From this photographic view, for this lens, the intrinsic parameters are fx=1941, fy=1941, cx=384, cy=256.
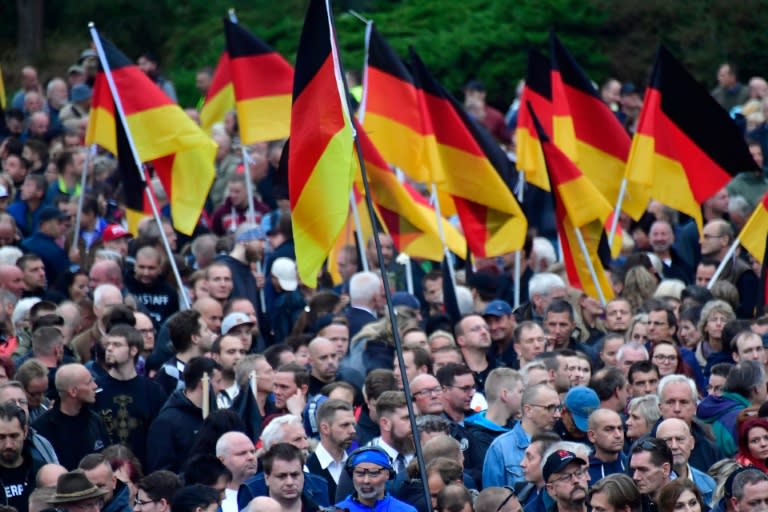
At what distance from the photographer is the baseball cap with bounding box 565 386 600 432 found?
12.6m

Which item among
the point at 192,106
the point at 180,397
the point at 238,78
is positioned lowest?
the point at 192,106

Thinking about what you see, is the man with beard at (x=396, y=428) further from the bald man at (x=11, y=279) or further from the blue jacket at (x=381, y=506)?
the bald man at (x=11, y=279)

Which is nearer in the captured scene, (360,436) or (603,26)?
(360,436)

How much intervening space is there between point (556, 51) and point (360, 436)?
19.0 ft

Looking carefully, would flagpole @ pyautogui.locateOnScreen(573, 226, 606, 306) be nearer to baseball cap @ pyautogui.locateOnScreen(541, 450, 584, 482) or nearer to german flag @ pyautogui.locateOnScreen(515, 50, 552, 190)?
german flag @ pyautogui.locateOnScreen(515, 50, 552, 190)

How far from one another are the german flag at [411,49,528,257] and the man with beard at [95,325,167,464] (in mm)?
3817

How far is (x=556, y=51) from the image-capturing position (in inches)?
703

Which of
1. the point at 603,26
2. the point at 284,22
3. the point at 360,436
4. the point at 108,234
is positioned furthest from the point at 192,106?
the point at 360,436

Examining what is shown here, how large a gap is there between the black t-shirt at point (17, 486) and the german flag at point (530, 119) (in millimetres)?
7653

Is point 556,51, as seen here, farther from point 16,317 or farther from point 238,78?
point 16,317

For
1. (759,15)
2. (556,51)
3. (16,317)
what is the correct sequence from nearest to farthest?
(16,317), (556,51), (759,15)

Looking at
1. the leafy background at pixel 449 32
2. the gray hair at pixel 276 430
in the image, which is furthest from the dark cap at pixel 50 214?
the leafy background at pixel 449 32

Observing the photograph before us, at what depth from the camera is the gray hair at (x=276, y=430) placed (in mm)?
12008

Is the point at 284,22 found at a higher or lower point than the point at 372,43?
lower
